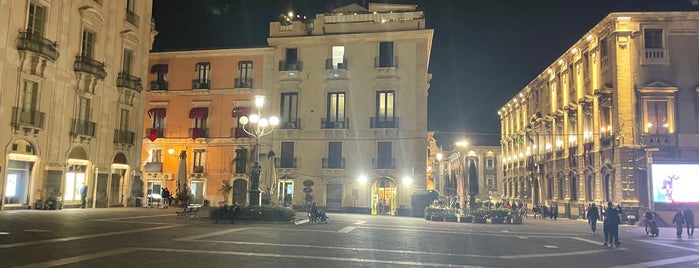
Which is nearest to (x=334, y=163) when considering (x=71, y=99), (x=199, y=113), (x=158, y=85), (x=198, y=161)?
(x=198, y=161)

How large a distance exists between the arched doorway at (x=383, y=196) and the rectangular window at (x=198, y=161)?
15127 mm

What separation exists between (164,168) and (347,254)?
3513 cm

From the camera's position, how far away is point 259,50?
44031 mm

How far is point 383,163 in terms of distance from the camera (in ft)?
133

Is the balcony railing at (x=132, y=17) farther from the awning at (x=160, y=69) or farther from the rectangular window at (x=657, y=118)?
the rectangular window at (x=657, y=118)

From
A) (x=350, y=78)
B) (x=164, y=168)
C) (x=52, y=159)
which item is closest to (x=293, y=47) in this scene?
(x=350, y=78)

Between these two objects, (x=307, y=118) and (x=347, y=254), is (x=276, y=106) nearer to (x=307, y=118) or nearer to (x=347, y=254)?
(x=307, y=118)

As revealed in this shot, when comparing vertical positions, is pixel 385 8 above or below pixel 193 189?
above

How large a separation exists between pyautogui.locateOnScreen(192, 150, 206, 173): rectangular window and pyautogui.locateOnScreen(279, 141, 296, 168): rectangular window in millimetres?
7087

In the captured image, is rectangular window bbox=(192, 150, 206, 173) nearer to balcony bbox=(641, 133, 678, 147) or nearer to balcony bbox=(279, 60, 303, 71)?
balcony bbox=(279, 60, 303, 71)

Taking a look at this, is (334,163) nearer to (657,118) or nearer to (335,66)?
(335,66)

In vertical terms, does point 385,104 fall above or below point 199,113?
above

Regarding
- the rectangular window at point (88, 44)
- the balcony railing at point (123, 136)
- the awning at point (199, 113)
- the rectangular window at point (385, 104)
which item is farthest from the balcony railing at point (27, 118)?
the rectangular window at point (385, 104)

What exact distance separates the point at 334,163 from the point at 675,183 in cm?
2421
